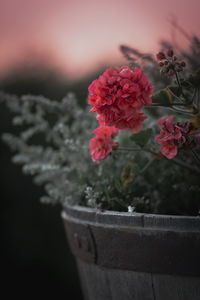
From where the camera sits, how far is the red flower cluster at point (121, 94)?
0.68 m

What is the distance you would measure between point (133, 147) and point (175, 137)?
0.97 ft

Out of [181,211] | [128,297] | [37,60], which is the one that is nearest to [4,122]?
[37,60]

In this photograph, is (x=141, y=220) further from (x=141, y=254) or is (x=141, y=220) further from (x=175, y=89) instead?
(x=175, y=89)

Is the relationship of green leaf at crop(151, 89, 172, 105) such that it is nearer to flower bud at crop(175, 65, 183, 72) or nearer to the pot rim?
flower bud at crop(175, 65, 183, 72)

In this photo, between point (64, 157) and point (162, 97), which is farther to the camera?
point (64, 157)

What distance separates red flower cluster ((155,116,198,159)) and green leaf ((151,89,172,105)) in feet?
0.15

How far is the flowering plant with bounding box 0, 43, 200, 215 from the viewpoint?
70 centimetres

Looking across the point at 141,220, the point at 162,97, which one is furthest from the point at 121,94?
the point at 141,220

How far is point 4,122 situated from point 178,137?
1462mm

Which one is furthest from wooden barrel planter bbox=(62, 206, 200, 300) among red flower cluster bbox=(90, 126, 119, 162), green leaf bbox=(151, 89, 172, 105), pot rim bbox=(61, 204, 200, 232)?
green leaf bbox=(151, 89, 172, 105)

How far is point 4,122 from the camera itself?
6.54 feet

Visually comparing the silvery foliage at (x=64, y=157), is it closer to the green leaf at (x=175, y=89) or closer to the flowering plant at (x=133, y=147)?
the flowering plant at (x=133, y=147)

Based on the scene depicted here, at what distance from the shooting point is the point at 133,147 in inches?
39.8

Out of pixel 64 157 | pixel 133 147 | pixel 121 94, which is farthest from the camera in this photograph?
pixel 64 157
